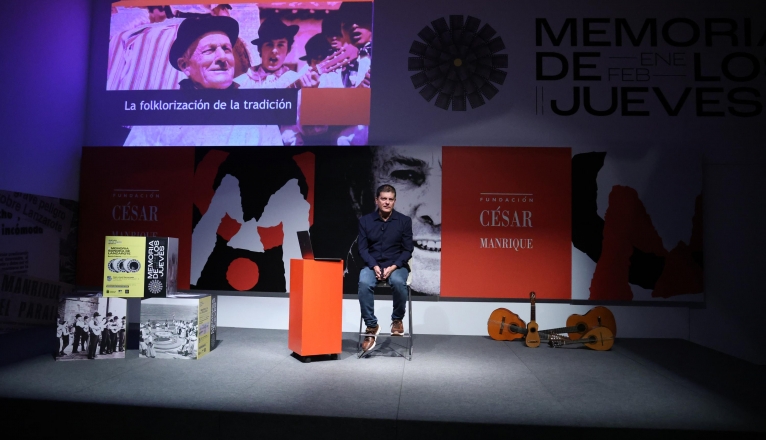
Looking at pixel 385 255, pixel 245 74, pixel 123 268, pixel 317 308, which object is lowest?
pixel 317 308

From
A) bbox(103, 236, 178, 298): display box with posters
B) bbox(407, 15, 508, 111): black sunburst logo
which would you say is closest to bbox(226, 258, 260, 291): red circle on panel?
bbox(103, 236, 178, 298): display box with posters

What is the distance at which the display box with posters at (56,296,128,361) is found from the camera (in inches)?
140

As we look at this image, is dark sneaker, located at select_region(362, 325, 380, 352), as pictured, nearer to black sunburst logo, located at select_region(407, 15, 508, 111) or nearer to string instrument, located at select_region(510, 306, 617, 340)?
string instrument, located at select_region(510, 306, 617, 340)

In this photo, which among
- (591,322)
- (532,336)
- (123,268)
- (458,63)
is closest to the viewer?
(123,268)

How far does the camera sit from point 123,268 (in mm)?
3734

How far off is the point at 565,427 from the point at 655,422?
17.4 inches

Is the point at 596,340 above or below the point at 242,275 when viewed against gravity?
below

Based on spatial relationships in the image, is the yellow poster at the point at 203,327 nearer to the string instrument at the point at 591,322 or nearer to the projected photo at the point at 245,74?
the projected photo at the point at 245,74

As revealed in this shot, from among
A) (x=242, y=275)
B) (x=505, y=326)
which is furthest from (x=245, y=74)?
(x=505, y=326)

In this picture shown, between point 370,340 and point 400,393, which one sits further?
point 370,340

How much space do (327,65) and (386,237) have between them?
198cm

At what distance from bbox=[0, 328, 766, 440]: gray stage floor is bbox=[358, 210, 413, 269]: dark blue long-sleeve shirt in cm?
74

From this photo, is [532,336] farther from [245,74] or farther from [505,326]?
[245,74]

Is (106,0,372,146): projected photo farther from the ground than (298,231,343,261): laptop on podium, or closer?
farther from the ground
